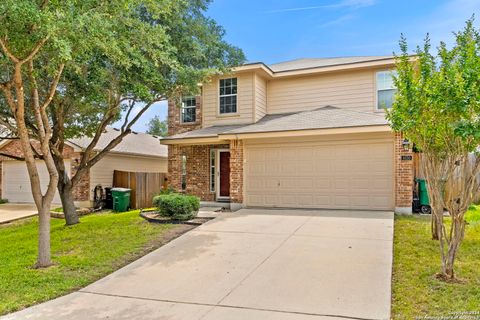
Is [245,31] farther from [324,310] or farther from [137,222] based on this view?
[324,310]

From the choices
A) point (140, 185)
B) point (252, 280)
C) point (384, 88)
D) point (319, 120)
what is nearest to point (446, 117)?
point (252, 280)

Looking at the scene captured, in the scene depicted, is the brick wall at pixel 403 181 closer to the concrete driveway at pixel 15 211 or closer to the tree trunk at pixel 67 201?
the tree trunk at pixel 67 201

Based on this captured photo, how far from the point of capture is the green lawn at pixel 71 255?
18.7 feet

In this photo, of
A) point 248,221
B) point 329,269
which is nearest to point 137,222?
point 248,221

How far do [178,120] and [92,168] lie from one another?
4.63 meters

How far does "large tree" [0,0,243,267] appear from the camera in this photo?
5.79 metres

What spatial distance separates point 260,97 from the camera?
49.6 feet

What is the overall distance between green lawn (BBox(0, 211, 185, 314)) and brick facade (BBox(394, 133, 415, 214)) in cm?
637

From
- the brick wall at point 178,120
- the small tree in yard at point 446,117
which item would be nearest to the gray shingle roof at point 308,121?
the brick wall at point 178,120

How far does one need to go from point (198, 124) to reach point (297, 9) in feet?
20.1

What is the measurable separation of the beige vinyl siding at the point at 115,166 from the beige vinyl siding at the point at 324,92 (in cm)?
823

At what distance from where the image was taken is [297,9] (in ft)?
48.0

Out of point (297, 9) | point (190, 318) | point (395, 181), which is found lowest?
point (190, 318)

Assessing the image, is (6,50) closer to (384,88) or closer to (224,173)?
(224,173)
